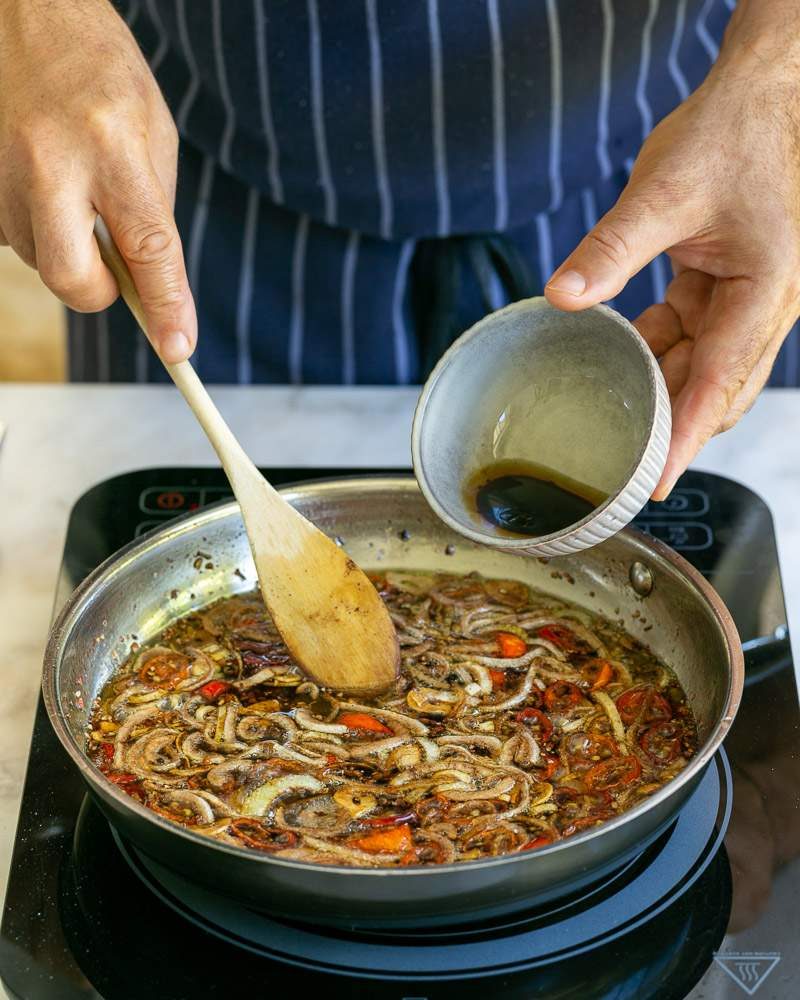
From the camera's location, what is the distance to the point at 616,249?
157 cm

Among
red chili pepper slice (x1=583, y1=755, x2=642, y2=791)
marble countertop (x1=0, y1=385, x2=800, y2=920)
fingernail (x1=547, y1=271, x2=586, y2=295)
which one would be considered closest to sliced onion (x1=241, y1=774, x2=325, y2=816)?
red chili pepper slice (x1=583, y1=755, x2=642, y2=791)

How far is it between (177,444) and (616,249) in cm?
103

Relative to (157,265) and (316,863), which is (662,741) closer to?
(316,863)

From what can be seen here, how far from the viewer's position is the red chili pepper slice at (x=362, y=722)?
1.67 m

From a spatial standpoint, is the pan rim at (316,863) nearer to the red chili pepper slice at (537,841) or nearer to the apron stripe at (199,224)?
the red chili pepper slice at (537,841)

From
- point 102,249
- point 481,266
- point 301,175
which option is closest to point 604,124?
point 481,266

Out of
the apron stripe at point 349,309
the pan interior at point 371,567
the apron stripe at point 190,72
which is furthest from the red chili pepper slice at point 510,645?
the apron stripe at point 190,72

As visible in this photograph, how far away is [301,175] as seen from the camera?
240cm

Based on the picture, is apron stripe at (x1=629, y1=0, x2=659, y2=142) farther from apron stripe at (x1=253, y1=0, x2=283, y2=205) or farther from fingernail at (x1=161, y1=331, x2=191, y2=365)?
fingernail at (x1=161, y1=331, x2=191, y2=365)

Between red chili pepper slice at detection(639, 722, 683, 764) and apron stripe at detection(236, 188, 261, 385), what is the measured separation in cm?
134

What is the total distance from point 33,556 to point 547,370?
0.90 meters

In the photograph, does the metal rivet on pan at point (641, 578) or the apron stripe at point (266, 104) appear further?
the apron stripe at point (266, 104)

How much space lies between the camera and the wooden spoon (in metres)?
1.75

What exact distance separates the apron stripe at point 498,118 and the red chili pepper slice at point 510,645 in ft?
3.06
